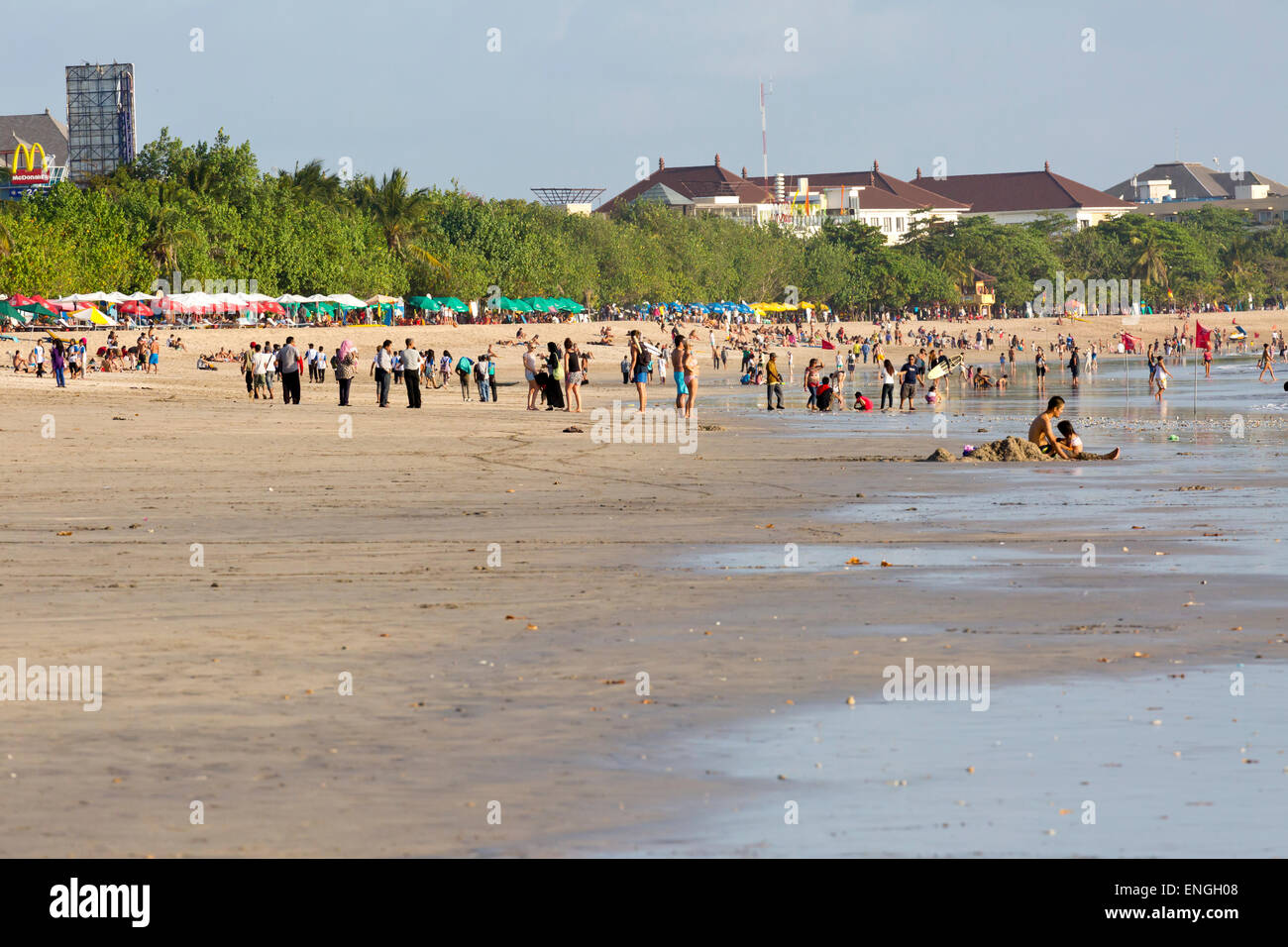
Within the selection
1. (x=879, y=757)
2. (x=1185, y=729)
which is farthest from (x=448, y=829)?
(x=1185, y=729)

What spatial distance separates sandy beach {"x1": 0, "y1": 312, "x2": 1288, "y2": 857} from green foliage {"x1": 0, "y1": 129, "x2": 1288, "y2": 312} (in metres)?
56.8

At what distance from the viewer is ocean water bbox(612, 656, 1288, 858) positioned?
19.2 ft

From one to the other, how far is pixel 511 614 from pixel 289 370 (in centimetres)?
2407

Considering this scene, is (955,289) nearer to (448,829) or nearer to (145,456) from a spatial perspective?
(145,456)

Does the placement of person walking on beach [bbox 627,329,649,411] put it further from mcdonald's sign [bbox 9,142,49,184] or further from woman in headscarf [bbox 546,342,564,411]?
mcdonald's sign [bbox 9,142,49,184]

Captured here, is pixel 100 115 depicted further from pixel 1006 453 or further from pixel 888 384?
pixel 1006 453

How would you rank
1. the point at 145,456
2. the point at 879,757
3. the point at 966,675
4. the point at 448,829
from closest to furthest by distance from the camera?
1. the point at 448,829
2. the point at 879,757
3. the point at 966,675
4. the point at 145,456

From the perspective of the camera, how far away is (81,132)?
135m

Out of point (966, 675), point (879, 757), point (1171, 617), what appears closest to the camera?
point (879, 757)

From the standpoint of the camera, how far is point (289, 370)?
3350cm

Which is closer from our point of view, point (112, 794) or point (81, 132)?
point (112, 794)

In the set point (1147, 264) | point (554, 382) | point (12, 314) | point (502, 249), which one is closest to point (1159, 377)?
point (554, 382)

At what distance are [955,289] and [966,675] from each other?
143033 mm
